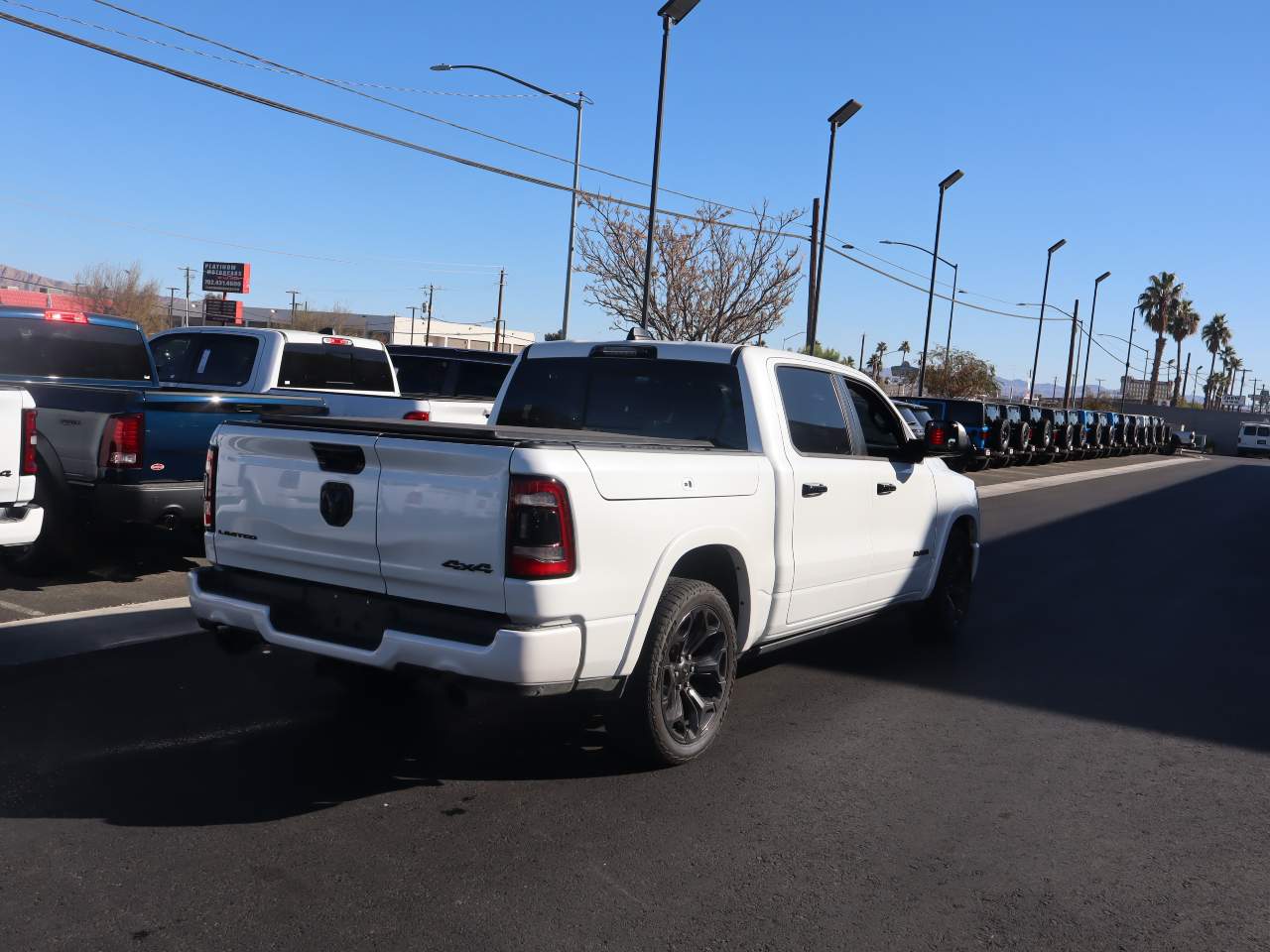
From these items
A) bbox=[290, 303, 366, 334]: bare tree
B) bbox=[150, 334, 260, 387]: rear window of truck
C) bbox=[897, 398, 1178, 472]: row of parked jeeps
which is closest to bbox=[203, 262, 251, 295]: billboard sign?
bbox=[290, 303, 366, 334]: bare tree

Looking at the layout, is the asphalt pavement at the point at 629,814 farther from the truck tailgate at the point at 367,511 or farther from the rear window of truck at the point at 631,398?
the rear window of truck at the point at 631,398

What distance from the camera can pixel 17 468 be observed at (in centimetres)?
658

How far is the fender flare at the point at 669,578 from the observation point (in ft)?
14.7

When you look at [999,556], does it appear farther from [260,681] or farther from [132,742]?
[132,742]

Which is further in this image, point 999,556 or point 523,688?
point 999,556

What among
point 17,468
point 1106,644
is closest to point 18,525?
point 17,468

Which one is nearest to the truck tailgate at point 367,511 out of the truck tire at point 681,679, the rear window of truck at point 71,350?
the truck tire at point 681,679

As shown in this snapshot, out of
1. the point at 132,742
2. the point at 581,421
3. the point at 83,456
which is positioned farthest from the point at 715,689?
the point at 83,456

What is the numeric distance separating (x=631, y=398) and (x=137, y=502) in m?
3.95

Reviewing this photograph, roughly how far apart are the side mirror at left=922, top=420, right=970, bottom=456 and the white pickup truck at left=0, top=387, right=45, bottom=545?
5.37 metres

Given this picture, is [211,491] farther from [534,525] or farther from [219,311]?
[219,311]

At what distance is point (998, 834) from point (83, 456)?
6.52 meters

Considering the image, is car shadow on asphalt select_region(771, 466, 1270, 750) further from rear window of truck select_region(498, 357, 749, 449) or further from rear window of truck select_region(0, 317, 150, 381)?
rear window of truck select_region(0, 317, 150, 381)

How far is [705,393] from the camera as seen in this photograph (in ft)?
18.7
